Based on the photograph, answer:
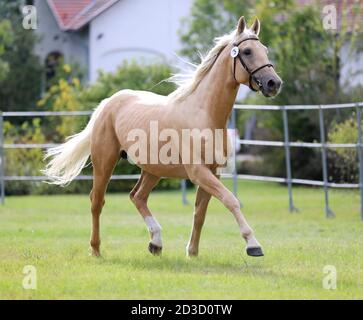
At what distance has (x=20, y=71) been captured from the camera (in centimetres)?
2898

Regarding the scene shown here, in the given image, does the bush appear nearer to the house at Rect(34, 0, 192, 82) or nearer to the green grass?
the green grass

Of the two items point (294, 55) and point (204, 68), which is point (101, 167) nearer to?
point (204, 68)

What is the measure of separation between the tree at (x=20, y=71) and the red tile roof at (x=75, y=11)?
1041 mm

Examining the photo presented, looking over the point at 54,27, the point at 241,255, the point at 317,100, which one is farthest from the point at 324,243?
the point at 54,27

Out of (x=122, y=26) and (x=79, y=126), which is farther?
(x=122, y=26)

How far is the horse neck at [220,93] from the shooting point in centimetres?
902

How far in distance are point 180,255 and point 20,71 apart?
20206 millimetres

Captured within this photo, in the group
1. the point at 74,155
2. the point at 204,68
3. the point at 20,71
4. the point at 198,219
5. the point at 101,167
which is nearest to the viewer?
the point at 204,68

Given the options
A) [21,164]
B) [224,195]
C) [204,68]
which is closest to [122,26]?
[21,164]

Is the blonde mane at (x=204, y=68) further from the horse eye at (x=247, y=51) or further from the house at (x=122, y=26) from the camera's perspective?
the house at (x=122, y=26)

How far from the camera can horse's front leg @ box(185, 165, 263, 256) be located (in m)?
8.16

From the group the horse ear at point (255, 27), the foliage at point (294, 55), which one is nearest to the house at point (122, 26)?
the foliage at point (294, 55)

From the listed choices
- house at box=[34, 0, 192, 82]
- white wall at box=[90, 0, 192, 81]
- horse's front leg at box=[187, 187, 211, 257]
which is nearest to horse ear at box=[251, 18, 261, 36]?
horse's front leg at box=[187, 187, 211, 257]

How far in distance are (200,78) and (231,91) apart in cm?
36
